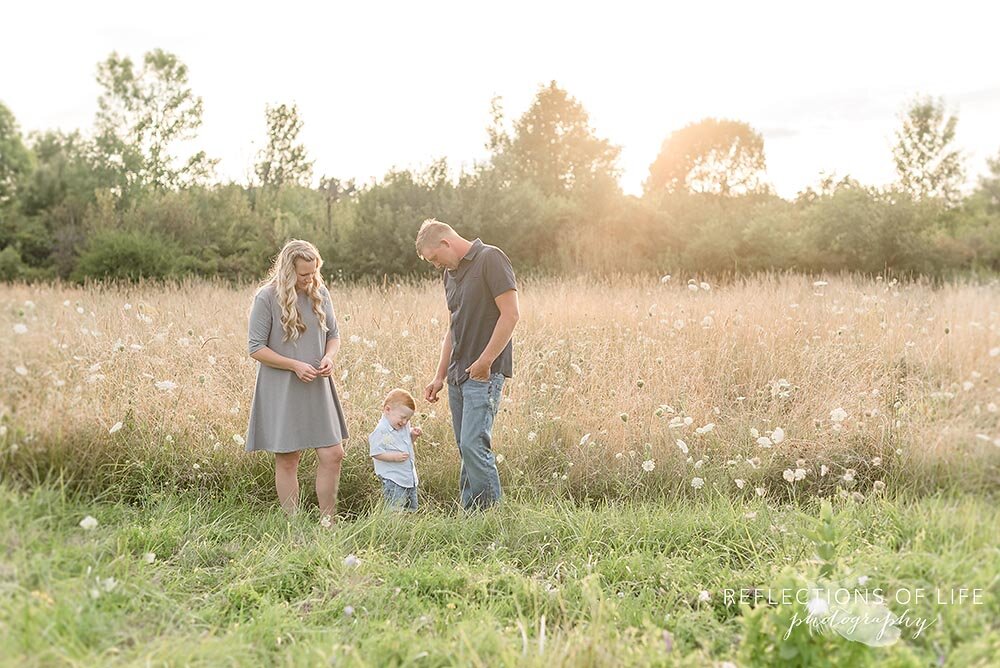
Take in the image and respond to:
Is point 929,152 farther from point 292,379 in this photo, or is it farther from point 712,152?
point 292,379

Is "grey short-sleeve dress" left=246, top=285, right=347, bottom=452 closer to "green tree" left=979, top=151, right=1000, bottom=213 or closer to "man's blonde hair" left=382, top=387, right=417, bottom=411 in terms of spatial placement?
"man's blonde hair" left=382, top=387, right=417, bottom=411

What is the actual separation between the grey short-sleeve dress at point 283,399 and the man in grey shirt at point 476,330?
82cm

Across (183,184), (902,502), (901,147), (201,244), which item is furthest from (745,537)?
(183,184)

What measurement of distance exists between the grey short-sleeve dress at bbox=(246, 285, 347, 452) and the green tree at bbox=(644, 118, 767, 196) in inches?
1153

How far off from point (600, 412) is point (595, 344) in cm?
156

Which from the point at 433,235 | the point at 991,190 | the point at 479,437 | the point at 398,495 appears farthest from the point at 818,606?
the point at 991,190

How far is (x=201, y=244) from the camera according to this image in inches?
756

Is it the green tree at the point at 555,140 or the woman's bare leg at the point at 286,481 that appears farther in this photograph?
the green tree at the point at 555,140

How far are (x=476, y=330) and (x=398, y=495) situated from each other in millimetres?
1139

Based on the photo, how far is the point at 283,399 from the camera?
4.50 metres

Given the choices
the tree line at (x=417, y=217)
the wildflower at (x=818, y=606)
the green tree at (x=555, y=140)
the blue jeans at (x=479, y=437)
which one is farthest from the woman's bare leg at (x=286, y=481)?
the green tree at (x=555, y=140)

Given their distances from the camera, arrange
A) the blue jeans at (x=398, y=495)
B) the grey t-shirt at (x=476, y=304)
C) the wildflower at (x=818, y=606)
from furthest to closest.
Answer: the blue jeans at (x=398, y=495) → the grey t-shirt at (x=476, y=304) → the wildflower at (x=818, y=606)

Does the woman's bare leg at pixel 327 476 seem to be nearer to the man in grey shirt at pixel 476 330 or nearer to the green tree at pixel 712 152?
the man in grey shirt at pixel 476 330

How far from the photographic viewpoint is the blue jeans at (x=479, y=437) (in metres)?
4.63
